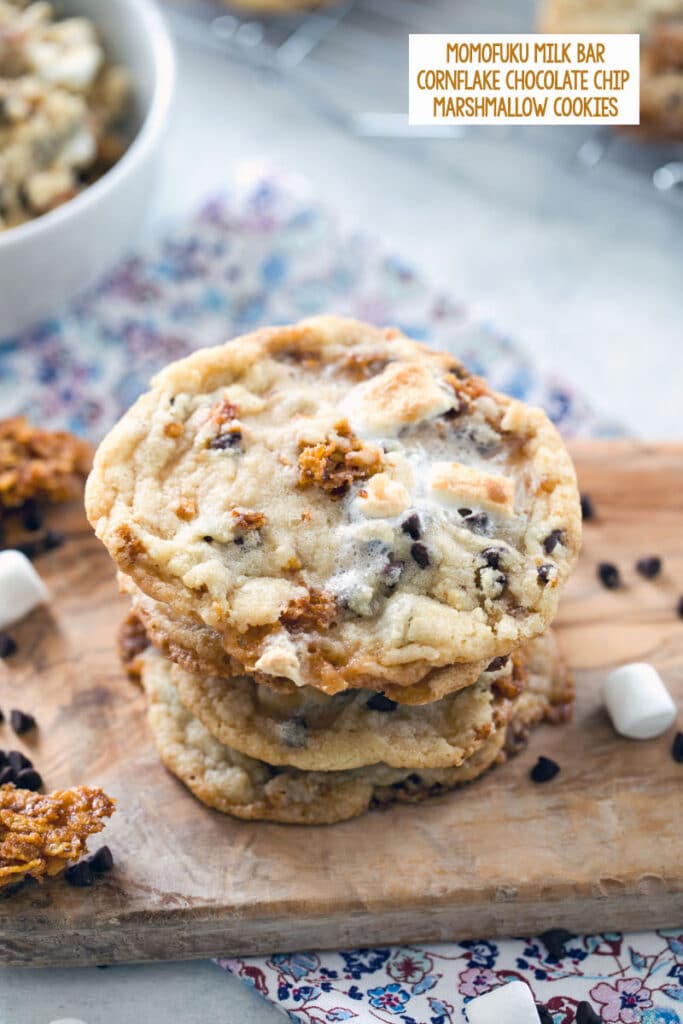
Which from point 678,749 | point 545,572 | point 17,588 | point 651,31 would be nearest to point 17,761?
point 17,588

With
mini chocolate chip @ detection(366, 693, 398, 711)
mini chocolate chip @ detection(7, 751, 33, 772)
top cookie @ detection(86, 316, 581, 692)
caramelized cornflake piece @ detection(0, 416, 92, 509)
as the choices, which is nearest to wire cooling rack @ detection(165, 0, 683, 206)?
caramelized cornflake piece @ detection(0, 416, 92, 509)

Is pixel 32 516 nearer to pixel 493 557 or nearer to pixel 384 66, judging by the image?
pixel 493 557

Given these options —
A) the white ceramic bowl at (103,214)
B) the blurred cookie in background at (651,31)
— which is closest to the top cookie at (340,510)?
the white ceramic bowl at (103,214)

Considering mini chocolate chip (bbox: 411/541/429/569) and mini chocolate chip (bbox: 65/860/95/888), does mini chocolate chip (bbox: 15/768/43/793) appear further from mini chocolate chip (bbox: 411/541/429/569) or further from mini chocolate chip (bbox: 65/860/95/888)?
mini chocolate chip (bbox: 411/541/429/569)

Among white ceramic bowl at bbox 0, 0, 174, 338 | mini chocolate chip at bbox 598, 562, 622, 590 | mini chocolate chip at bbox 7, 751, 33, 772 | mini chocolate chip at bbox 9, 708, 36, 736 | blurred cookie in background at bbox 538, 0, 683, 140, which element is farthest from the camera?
blurred cookie in background at bbox 538, 0, 683, 140

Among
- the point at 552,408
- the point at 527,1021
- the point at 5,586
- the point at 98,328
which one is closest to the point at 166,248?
the point at 98,328

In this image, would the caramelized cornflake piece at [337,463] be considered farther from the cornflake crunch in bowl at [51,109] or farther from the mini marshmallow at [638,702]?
the cornflake crunch in bowl at [51,109]

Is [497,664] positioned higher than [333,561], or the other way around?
[333,561]
